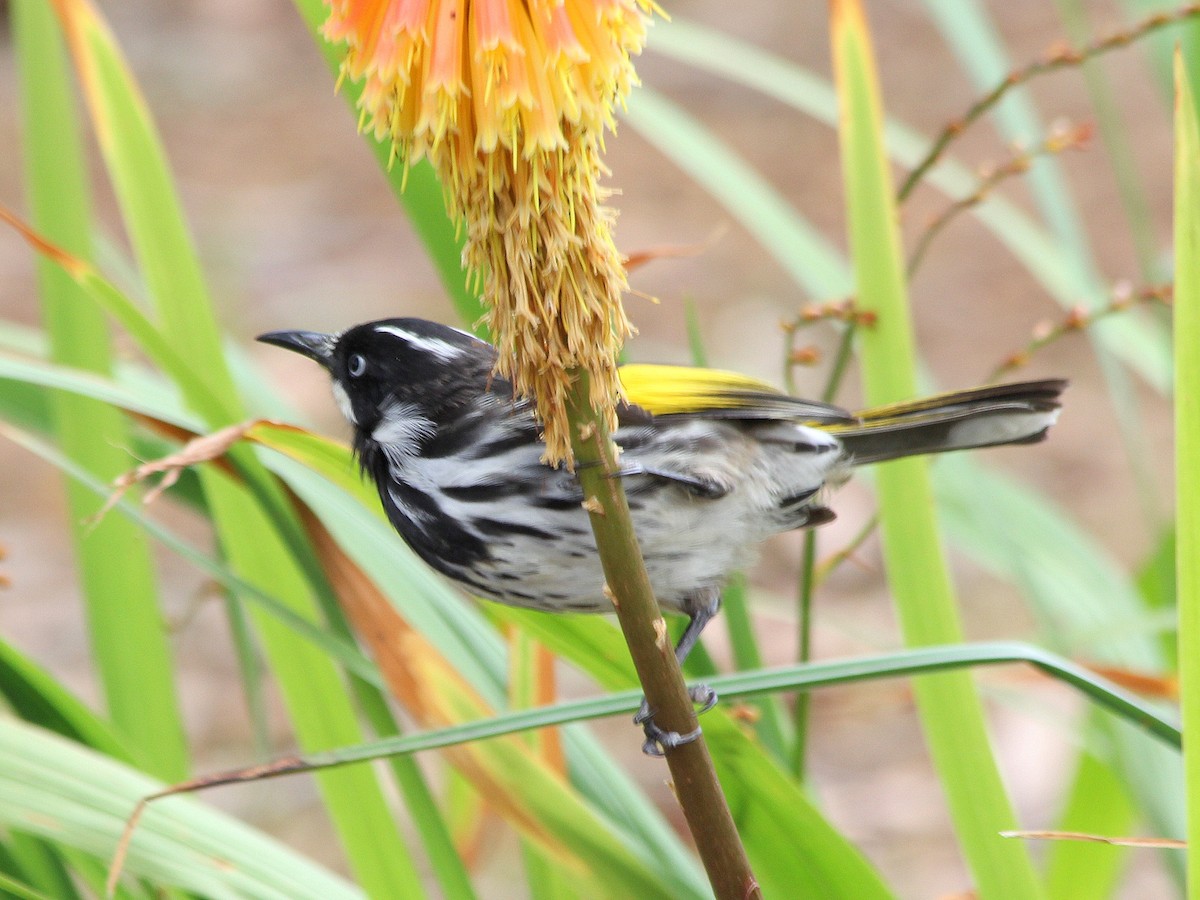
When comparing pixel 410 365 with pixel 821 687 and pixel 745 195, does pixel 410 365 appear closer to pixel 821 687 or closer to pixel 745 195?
pixel 821 687

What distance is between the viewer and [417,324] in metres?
1.58

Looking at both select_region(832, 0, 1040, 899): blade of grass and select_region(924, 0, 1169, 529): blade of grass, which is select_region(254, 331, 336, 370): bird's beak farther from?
select_region(924, 0, 1169, 529): blade of grass

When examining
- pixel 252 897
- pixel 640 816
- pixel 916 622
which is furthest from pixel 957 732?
pixel 252 897

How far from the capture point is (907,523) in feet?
4.91

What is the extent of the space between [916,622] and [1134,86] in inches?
247

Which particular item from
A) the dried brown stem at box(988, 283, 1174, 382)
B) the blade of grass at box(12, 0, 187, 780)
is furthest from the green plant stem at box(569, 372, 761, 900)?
the blade of grass at box(12, 0, 187, 780)

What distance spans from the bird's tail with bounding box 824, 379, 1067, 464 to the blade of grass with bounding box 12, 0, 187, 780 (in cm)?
96

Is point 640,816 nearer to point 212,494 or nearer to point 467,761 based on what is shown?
point 467,761

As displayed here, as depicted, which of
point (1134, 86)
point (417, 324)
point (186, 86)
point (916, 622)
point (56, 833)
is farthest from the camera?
point (186, 86)

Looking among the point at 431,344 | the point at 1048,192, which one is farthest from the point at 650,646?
the point at 1048,192

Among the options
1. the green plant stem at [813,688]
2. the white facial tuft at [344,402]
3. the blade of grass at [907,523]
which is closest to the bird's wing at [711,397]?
the blade of grass at [907,523]

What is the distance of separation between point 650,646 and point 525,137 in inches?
14.7

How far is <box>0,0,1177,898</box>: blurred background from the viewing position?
12.6ft

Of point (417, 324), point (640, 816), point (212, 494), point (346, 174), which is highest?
point (346, 174)
